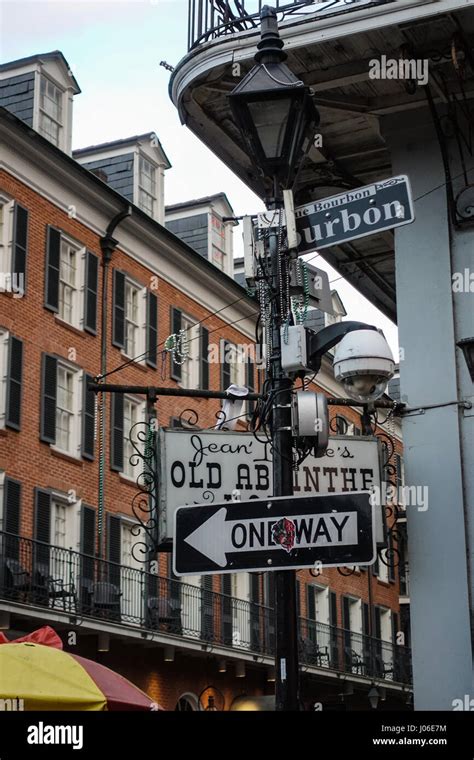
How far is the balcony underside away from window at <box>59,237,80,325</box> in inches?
809

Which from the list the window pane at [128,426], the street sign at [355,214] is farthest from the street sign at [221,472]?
the window pane at [128,426]

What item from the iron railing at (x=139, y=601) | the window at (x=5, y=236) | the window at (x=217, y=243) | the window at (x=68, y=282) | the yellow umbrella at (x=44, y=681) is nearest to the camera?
the yellow umbrella at (x=44, y=681)

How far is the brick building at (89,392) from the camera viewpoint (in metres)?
28.5

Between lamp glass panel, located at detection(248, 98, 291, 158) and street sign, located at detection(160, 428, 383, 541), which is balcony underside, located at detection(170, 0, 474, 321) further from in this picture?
street sign, located at detection(160, 428, 383, 541)

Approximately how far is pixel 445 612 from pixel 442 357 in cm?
178

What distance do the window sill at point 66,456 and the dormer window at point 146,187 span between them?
8.47 meters

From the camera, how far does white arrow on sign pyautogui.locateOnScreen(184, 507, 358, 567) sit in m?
6.40

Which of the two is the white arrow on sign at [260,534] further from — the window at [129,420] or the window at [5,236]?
the window at [129,420]

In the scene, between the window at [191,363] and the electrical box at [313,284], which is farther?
the window at [191,363]

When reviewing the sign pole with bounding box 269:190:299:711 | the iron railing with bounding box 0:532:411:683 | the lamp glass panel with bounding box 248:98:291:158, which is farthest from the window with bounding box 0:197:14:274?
the sign pole with bounding box 269:190:299:711

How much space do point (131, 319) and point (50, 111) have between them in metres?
5.76

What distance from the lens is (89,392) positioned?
3066 centimetres

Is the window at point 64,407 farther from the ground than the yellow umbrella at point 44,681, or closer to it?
farther from the ground

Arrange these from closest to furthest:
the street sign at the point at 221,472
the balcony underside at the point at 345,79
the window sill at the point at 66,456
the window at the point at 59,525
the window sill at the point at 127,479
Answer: the street sign at the point at 221,472
the balcony underside at the point at 345,79
the window at the point at 59,525
the window sill at the point at 66,456
the window sill at the point at 127,479
